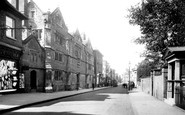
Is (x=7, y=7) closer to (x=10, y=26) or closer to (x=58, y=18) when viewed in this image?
(x=10, y=26)

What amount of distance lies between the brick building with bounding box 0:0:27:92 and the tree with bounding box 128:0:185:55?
552 inches

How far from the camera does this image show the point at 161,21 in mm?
24531

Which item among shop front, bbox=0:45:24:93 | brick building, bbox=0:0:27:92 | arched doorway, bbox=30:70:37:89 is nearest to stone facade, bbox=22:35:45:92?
arched doorway, bbox=30:70:37:89

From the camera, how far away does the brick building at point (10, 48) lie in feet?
63.5

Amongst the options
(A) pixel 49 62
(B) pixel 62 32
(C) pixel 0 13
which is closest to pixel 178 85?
(C) pixel 0 13

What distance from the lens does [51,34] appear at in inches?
1171

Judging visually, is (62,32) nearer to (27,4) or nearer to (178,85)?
(27,4)

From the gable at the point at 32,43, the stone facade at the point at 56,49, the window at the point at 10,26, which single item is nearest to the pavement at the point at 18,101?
the window at the point at 10,26

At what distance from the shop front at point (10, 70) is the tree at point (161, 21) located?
14985mm

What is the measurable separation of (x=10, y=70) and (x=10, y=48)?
231 centimetres

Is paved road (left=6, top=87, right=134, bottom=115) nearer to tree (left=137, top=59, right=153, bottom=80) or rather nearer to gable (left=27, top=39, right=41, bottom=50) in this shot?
gable (left=27, top=39, right=41, bottom=50)

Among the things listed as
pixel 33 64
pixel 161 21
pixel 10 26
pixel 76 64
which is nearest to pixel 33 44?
pixel 33 64

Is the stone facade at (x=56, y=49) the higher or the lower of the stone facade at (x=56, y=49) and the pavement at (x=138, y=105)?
the higher

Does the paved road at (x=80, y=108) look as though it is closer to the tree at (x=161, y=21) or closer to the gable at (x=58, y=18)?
the tree at (x=161, y=21)
